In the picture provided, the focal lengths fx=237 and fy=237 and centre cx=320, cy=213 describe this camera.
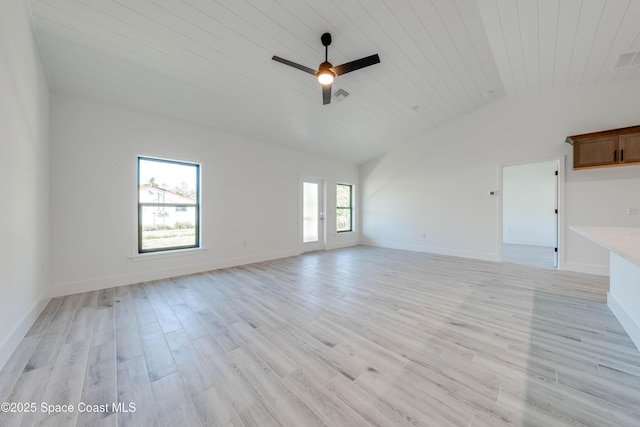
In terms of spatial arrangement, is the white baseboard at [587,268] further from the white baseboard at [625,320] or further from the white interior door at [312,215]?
the white interior door at [312,215]

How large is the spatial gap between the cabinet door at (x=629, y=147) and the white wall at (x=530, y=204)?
3306 mm

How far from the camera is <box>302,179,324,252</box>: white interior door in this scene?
20.6 ft

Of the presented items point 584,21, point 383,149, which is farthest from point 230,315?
point 383,149

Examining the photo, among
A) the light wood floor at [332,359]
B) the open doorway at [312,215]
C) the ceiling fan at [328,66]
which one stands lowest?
the light wood floor at [332,359]

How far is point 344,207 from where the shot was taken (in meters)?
7.40

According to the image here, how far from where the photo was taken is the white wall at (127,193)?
3.17 meters

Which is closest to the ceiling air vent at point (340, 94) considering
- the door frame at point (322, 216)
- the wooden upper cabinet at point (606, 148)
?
the door frame at point (322, 216)

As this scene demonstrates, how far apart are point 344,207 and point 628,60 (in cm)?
576

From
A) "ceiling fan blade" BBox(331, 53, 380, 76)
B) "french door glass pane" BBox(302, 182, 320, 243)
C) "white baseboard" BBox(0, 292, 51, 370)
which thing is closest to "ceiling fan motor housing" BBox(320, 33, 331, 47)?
"ceiling fan blade" BBox(331, 53, 380, 76)

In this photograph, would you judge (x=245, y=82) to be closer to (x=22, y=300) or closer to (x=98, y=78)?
(x=98, y=78)

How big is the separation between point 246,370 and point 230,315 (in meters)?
0.98

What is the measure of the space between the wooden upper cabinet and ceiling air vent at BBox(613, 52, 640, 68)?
2.98 ft

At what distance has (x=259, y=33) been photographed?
2.64 metres

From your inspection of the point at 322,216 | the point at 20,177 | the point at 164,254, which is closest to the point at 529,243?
the point at 322,216
